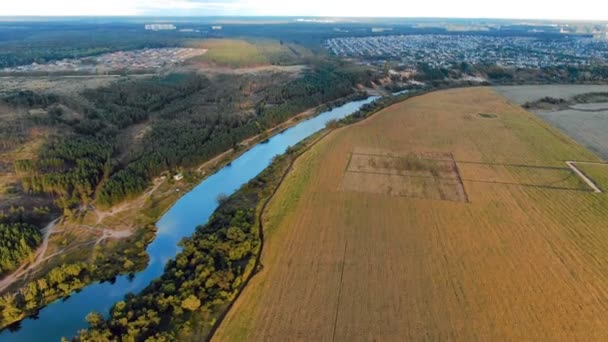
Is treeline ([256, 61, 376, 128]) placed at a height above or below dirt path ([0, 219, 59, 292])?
above

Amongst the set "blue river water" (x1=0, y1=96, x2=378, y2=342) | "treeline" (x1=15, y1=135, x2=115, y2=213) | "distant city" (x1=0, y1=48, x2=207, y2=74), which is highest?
"distant city" (x1=0, y1=48, x2=207, y2=74)

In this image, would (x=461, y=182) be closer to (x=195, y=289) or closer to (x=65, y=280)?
(x=195, y=289)

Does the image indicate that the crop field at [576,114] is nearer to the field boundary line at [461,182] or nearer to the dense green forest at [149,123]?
the field boundary line at [461,182]

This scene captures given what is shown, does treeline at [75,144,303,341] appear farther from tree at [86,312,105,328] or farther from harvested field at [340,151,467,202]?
harvested field at [340,151,467,202]

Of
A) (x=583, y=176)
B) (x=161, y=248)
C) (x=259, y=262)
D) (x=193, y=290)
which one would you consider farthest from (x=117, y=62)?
(x=583, y=176)

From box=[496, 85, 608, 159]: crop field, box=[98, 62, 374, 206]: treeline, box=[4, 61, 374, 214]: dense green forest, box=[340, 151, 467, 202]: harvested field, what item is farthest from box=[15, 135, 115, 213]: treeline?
box=[496, 85, 608, 159]: crop field

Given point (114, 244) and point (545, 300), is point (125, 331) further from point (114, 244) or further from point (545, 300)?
point (545, 300)
